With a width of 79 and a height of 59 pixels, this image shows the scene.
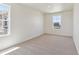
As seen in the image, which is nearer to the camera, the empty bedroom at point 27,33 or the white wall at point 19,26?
the empty bedroom at point 27,33

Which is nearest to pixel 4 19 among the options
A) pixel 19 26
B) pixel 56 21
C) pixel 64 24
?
pixel 19 26

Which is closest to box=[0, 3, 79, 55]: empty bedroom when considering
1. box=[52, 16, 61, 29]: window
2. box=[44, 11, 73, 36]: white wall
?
box=[44, 11, 73, 36]: white wall

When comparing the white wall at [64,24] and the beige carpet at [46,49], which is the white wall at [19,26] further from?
the white wall at [64,24]

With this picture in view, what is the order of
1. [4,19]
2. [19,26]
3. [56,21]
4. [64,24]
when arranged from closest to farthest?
[4,19], [19,26], [64,24], [56,21]

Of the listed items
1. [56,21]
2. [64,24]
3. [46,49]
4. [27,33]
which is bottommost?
[46,49]

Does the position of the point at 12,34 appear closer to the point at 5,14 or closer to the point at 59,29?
the point at 5,14

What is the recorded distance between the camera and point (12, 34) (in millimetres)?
4793

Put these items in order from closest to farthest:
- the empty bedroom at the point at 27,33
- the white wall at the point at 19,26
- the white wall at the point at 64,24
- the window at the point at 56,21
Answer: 1. the empty bedroom at the point at 27,33
2. the white wall at the point at 19,26
3. the white wall at the point at 64,24
4. the window at the point at 56,21

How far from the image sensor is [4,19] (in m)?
4.52

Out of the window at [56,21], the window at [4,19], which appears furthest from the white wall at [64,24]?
the window at [4,19]

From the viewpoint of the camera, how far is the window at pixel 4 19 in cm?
439

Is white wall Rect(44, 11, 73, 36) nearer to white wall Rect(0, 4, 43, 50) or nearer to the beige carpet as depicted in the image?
white wall Rect(0, 4, 43, 50)

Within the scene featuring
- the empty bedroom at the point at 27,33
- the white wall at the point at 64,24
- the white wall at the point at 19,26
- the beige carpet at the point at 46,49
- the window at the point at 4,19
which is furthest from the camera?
the white wall at the point at 64,24

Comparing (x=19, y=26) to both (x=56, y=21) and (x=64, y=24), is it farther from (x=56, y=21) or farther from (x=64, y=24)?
(x=56, y=21)
